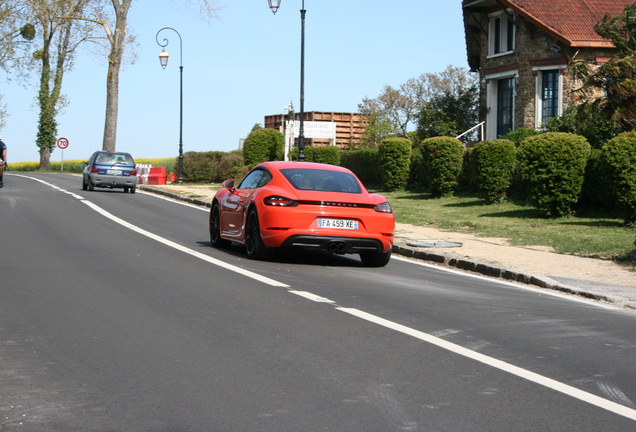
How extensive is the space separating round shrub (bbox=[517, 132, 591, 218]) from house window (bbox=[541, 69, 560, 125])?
15475mm

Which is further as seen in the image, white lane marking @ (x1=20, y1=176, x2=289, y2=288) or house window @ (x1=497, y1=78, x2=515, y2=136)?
house window @ (x1=497, y1=78, x2=515, y2=136)

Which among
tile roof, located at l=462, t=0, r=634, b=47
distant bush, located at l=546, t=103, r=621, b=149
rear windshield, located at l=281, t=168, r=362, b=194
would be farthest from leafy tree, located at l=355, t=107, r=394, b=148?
rear windshield, located at l=281, t=168, r=362, b=194

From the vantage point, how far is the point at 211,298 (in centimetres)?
859

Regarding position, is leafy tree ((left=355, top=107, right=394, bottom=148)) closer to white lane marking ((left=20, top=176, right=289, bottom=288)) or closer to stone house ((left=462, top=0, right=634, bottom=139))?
stone house ((left=462, top=0, right=634, bottom=139))

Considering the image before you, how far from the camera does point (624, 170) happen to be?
17094mm

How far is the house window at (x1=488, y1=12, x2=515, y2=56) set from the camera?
36719 millimetres

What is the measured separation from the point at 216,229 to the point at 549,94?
23849 millimetres

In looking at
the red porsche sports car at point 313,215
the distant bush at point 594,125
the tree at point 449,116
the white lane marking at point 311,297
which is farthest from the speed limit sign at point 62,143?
the white lane marking at point 311,297

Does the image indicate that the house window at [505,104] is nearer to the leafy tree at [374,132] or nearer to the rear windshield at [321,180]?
the leafy tree at [374,132]

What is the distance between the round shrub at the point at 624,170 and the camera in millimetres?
17047

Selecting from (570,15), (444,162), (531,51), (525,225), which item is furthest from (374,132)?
(525,225)

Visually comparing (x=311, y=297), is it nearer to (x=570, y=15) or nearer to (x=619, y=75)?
(x=619, y=75)

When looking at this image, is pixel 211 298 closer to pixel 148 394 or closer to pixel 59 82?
pixel 148 394

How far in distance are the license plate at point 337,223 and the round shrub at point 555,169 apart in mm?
8892
